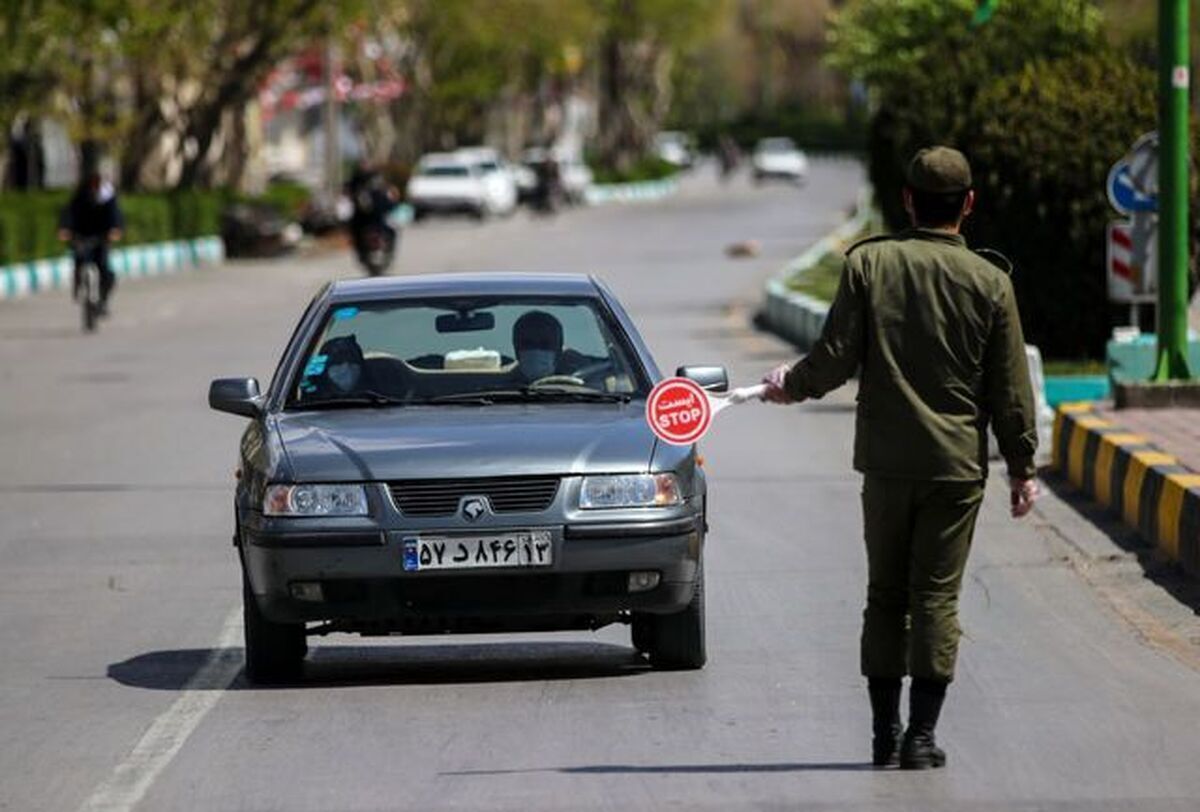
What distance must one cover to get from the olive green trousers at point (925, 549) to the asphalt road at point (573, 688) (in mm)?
374

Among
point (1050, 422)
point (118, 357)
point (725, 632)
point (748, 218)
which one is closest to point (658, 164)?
point (748, 218)

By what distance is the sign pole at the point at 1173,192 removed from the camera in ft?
62.3

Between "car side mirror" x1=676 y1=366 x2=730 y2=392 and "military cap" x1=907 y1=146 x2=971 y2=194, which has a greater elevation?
"military cap" x1=907 y1=146 x2=971 y2=194

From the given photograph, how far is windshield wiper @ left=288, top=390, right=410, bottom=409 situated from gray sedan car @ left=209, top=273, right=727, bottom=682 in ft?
0.08

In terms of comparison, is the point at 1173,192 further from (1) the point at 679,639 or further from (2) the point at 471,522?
(2) the point at 471,522

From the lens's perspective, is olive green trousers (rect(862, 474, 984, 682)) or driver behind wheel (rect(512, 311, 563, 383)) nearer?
olive green trousers (rect(862, 474, 984, 682))

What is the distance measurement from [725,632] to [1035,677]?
156 centimetres

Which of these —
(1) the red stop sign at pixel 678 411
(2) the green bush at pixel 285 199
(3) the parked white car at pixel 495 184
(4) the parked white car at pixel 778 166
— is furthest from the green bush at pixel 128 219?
(4) the parked white car at pixel 778 166

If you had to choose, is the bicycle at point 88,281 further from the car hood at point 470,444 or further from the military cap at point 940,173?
the military cap at point 940,173

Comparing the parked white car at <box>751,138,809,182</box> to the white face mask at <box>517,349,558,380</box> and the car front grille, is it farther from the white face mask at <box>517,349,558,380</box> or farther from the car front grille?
the car front grille

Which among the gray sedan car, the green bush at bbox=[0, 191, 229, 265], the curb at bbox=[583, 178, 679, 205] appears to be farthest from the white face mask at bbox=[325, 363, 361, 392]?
the curb at bbox=[583, 178, 679, 205]

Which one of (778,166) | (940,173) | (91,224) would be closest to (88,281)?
(91,224)

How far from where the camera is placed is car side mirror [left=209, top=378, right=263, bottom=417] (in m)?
10.6

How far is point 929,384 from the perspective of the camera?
8.01 meters
